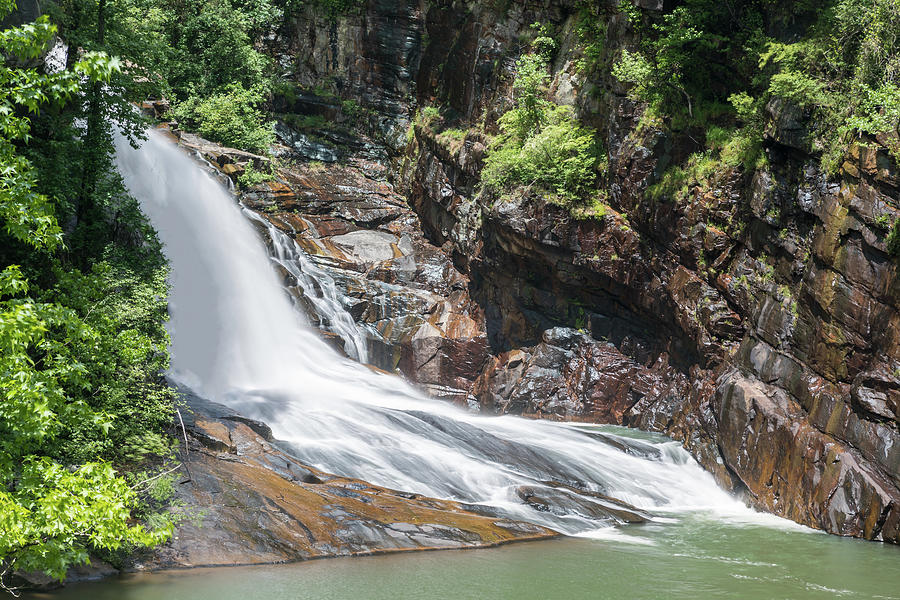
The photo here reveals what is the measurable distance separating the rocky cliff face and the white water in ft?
6.29

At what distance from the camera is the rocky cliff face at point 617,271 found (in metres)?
14.2

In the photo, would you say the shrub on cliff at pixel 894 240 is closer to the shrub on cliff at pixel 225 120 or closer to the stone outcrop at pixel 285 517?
the stone outcrop at pixel 285 517

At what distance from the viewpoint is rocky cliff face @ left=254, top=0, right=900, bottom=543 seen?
1422cm

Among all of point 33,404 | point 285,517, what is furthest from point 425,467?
point 33,404

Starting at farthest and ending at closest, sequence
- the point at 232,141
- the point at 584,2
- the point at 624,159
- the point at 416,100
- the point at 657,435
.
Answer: the point at 416,100
the point at 232,141
the point at 584,2
the point at 624,159
the point at 657,435

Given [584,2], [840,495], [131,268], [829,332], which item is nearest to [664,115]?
[584,2]

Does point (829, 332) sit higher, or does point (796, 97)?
point (796, 97)

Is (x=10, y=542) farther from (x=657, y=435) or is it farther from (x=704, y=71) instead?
(x=704, y=71)

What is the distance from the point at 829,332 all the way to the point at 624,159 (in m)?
8.86

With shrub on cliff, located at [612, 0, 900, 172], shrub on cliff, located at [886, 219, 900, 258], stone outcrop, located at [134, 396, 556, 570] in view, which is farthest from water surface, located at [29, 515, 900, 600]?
shrub on cliff, located at [612, 0, 900, 172]

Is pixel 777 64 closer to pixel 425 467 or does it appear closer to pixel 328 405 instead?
pixel 425 467

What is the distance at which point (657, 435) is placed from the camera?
19906 millimetres

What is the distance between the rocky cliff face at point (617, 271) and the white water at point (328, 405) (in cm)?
192

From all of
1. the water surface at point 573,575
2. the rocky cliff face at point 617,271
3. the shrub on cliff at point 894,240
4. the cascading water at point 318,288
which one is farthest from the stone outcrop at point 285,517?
the cascading water at point 318,288
